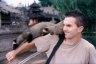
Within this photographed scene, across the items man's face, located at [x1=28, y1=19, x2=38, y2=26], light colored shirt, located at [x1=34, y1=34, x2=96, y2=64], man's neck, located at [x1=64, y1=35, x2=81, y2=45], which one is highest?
man's neck, located at [x1=64, y1=35, x2=81, y2=45]

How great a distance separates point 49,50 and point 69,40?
0.63 feet

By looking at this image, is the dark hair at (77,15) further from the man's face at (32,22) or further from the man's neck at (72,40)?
the man's face at (32,22)

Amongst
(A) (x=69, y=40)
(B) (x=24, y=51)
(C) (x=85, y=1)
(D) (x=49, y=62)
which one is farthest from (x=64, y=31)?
(C) (x=85, y=1)

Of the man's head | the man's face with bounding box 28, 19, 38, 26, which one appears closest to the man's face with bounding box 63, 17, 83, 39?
the man's head

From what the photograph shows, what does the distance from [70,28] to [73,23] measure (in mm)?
59

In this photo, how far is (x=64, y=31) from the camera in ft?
10.1

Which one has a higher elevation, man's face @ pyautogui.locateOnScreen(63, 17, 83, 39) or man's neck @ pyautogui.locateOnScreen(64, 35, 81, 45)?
man's face @ pyautogui.locateOnScreen(63, 17, 83, 39)

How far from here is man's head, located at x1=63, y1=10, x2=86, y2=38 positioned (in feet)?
10.0

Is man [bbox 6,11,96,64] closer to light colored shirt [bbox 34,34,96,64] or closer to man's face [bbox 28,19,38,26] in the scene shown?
light colored shirt [bbox 34,34,96,64]

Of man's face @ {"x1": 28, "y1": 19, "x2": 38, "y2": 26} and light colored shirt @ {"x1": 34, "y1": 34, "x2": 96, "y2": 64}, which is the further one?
man's face @ {"x1": 28, "y1": 19, "x2": 38, "y2": 26}

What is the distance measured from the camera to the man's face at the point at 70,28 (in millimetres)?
3047

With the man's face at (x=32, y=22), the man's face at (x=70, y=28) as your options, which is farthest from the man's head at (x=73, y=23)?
the man's face at (x=32, y=22)

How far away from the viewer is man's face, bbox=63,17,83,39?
120 inches

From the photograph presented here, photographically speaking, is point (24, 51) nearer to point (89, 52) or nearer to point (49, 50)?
point (49, 50)
